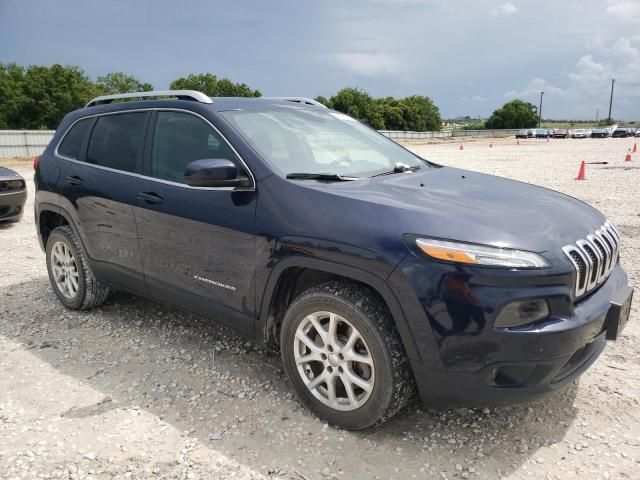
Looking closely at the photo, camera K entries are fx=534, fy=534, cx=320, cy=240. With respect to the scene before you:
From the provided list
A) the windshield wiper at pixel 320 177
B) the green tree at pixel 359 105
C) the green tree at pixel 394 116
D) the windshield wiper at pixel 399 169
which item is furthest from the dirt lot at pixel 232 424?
the green tree at pixel 394 116

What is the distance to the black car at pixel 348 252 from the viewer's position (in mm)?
2398

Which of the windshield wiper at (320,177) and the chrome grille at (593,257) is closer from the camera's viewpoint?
the chrome grille at (593,257)

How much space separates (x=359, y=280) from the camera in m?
2.63

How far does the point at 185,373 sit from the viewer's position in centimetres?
361

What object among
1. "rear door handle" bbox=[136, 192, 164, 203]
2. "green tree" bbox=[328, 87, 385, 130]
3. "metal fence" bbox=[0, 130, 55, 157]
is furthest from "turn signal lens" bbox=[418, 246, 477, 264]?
"green tree" bbox=[328, 87, 385, 130]

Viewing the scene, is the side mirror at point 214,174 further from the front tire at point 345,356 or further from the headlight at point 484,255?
the headlight at point 484,255

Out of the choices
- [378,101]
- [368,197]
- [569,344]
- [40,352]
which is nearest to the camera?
[569,344]

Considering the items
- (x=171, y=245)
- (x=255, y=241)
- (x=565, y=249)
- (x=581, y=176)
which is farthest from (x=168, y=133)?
(x=581, y=176)

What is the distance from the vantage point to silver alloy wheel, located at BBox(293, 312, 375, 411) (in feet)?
9.02

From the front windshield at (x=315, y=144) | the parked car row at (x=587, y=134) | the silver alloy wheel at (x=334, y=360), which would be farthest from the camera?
the parked car row at (x=587, y=134)

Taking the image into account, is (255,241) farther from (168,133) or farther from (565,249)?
(565,249)

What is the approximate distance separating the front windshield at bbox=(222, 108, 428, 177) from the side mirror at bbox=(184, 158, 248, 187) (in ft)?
0.75

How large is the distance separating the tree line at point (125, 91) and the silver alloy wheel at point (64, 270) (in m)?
15.1

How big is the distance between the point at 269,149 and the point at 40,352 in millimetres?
2359
